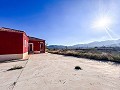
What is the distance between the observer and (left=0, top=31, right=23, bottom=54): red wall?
15.1 m

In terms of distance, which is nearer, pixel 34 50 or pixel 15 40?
pixel 15 40

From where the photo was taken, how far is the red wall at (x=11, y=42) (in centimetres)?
1514

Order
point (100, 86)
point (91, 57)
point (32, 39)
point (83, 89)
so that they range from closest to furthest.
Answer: point (83, 89) < point (100, 86) < point (91, 57) < point (32, 39)

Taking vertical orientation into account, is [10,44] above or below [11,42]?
below

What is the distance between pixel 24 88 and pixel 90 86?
8.92ft

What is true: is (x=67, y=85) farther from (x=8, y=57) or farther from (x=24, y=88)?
(x=8, y=57)

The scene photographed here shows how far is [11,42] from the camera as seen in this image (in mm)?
15820

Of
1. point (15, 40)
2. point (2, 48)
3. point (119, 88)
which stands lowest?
point (119, 88)

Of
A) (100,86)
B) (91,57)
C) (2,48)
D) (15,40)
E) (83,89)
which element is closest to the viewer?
(83,89)

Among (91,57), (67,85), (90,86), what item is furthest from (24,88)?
(91,57)

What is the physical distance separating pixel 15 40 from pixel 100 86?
13.0 meters

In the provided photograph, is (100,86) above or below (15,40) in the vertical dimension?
below

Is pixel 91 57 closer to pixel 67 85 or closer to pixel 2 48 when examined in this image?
pixel 2 48

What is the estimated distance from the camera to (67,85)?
5.62 meters
